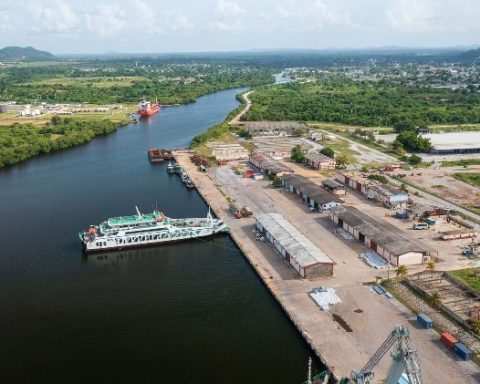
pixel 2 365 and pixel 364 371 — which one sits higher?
pixel 364 371

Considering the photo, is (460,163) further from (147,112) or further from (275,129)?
(147,112)

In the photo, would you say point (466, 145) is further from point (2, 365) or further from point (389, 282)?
point (2, 365)

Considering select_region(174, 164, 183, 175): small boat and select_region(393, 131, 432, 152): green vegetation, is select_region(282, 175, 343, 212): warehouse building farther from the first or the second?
select_region(393, 131, 432, 152): green vegetation

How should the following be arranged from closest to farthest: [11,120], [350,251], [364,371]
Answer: [364,371] → [350,251] → [11,120]

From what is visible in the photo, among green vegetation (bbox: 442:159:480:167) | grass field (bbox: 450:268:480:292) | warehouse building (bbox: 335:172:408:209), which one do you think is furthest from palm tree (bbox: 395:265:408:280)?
green vegetation (bbox: 442:159:480:167)

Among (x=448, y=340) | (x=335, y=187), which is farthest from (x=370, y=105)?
(x=448, y=340)

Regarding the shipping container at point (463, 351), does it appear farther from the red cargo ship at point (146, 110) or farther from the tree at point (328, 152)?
the red cargo ship at point (146, 110)

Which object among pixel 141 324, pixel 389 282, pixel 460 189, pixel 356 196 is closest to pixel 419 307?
pixel 389 282
